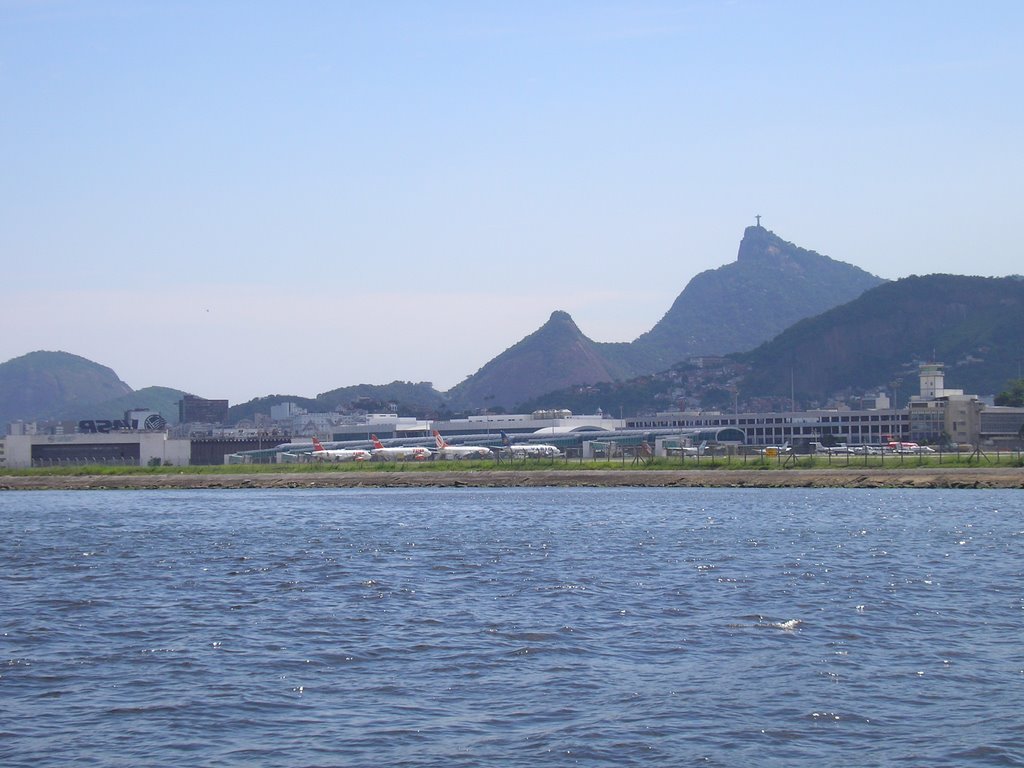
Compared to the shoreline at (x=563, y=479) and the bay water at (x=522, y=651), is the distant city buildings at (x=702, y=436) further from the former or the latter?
the bay water at (x=522, y=651)

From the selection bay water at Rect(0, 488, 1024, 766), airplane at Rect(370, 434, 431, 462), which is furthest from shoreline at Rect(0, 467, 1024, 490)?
bay water at Rect(0, 488, 1024, 766)

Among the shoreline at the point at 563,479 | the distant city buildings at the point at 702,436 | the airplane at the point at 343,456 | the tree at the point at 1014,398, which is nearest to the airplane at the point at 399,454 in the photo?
the airplane at the point at 343,456

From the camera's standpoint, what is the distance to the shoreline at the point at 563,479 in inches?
3073

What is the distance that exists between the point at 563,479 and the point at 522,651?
Answer: 232 feet

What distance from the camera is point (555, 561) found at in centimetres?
3541

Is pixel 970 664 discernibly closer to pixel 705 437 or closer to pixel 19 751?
pixel 19 751

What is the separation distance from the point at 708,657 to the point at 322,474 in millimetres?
86707

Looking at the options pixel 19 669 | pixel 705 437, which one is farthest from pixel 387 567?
pixel 705 437

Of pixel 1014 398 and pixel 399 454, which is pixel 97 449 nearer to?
pixel 399 454

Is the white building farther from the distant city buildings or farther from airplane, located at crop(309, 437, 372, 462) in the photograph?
airplane, located at crop(309, 437, 372, 462)

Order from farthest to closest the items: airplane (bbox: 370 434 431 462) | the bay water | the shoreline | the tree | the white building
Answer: the tree < the white building < airplane (bbox: 370 434 431 462) < the shoreline < the bay water

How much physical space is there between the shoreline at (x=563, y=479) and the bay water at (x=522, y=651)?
3608 centimetres

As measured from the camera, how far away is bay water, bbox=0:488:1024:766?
50.3 ft

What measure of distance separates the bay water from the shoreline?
3608cm
